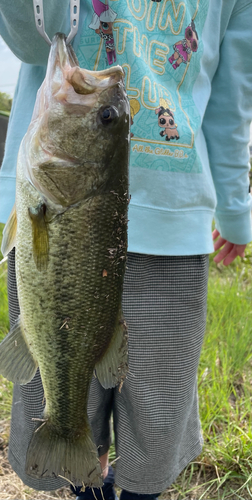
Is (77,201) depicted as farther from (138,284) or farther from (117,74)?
(138,284)

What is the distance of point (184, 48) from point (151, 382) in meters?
1.11

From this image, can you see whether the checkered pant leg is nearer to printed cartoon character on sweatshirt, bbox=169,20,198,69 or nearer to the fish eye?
the fish eye

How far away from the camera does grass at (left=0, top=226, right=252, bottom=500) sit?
6.50 ft

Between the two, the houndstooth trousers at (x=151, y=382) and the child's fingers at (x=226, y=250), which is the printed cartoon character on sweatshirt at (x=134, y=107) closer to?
the houndstooth trousers at (x=151, y=382)


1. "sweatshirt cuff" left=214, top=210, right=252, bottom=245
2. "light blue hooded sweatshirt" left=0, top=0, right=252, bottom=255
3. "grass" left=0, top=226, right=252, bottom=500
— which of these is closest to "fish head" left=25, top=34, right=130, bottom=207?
"light blue hooded sweatshirt" left=0, top=0, right=252, bottom=255

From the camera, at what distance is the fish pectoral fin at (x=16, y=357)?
3.27 ft

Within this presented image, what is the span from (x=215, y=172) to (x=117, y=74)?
2.52ft

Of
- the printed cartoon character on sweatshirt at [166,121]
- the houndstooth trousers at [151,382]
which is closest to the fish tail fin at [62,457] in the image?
the houndstooth trousers at [151,382]

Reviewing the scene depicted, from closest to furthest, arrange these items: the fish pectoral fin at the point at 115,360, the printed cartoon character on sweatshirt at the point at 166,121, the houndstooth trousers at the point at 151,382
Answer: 1. the fish pectoral fin at the point at 115,360
2. the printed cartoon character on sweatshirt at the point at 166,121
3. the houndstooth trousers at the point at 151,382

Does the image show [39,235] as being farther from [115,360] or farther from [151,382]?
[151,382]

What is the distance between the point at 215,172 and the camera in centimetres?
156

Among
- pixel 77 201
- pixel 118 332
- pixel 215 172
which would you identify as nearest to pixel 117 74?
pixel 77 201

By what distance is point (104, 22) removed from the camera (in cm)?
115

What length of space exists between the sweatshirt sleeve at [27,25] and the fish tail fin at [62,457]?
3.20ft
